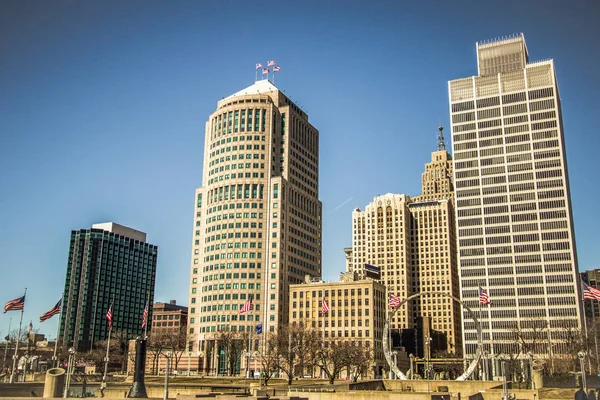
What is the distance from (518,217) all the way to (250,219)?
8210 cm

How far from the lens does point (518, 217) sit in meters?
187

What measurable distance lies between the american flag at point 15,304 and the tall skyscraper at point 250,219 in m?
91.2

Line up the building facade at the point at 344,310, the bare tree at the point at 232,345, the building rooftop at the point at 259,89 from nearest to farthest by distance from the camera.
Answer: the bare tree at the point at 232,345
the building facade at the point at 344,310
the building rooftop at the point at 259,89

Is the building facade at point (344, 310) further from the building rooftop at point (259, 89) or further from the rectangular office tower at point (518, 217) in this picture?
the building rooftop at point (259, 89)

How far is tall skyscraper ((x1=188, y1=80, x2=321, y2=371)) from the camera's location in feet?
561

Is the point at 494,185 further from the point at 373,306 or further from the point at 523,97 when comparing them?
the point at 373,306

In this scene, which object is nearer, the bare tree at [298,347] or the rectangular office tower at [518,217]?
the bare tree at [298,347]

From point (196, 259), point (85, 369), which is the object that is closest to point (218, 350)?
point (196, 259)

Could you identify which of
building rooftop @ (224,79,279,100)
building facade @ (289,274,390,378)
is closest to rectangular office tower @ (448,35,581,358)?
building facade @ (289,274,390,378)

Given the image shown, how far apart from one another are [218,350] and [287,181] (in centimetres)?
5303

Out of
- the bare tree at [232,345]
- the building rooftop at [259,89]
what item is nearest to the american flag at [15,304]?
the bare tree at [232,345]

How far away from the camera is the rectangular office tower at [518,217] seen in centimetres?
17850

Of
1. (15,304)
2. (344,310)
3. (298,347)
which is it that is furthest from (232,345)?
(15,304)

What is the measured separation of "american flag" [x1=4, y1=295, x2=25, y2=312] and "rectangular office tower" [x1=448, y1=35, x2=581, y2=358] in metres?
→ 138
